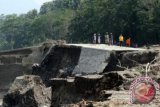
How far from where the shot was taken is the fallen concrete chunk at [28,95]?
21.6 meters

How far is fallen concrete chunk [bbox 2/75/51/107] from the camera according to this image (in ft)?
70.8

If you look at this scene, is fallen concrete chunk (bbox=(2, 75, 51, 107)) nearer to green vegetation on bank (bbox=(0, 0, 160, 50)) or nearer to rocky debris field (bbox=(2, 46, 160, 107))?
rocky debris field (bbox=(2, 46, 160, 107))

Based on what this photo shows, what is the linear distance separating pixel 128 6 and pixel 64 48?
76.4 feet

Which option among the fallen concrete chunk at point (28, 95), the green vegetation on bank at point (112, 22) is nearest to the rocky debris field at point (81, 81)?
the fallen concrete chunk at point (28, 95)

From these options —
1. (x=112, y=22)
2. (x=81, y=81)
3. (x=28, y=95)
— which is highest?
(x=81, y=81)

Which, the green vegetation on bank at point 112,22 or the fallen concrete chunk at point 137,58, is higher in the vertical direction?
the fallen concrete chunk at point 137,58

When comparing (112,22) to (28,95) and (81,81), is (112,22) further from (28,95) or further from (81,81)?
(81,81)

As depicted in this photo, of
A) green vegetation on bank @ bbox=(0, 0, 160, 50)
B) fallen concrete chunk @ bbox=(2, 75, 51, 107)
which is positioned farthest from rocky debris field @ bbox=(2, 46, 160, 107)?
green vegetation on bank @ bbox=(0, 0, 160, 50)

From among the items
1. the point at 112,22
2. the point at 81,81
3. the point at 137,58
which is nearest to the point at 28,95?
the point at 137,58

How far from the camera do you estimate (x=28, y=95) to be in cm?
2178

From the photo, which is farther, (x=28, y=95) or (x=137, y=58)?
(x=28, y=95)

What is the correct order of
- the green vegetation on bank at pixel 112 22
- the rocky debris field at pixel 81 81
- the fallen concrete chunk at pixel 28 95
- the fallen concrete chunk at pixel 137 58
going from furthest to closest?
the green vegetation on bank at pixel 112 22 → the fallen concrete chunk at pixel 28 95 → the fallen concrete chunk at pixel 137 58 → the rocky debris field at pixel 81 81

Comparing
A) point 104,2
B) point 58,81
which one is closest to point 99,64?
point 58,81

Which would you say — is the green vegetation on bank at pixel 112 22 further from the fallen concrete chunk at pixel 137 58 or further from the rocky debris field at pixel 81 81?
the fallen concrete chunk at pixel 137 58
